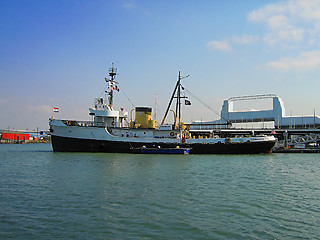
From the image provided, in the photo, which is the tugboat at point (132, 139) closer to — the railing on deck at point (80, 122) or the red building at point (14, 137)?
the railing on deck at point (80, 122)

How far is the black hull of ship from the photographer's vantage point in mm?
38531

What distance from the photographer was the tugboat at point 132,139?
38.6 m

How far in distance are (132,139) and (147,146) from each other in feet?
7.40

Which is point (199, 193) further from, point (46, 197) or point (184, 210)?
point (46, 197)

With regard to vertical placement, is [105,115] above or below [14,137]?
above

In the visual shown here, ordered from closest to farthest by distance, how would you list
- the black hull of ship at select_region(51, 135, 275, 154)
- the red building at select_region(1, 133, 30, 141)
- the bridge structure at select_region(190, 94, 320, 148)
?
the black hull of ship at select_region(51, 135, 275, 154) < the bridge structure at select_region(190, 94, 320, 148) < the red building at select_region(1, 133, 30, 141)

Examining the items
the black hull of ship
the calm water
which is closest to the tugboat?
the black hull of ship

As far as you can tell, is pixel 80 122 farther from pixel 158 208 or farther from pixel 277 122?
pixel 277 122

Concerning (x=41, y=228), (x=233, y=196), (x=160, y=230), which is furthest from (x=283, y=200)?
(x=41, y=228)

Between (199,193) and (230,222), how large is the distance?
4.23 meters

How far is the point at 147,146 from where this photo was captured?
3938 cm

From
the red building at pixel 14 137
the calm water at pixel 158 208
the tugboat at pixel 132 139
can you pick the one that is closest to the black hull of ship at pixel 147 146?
the tugboat at pixel 132 139

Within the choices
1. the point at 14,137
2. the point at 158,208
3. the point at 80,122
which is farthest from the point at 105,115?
the point at 14,137

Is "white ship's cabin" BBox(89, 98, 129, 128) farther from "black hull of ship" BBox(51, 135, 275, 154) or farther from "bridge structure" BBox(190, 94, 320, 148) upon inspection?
"bridge structure" BBox(190, 94, 320, 148)
